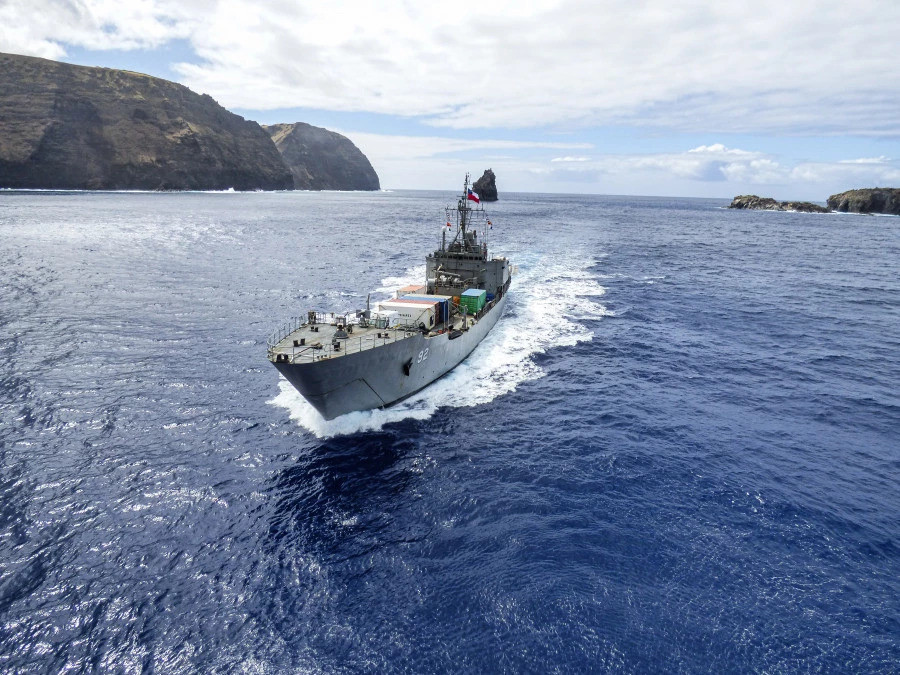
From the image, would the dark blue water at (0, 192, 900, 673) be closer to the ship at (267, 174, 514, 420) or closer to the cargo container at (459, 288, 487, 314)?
the ship at (267, 174, 514, 420)

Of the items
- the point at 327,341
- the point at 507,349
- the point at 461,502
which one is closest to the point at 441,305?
the point at 507,349

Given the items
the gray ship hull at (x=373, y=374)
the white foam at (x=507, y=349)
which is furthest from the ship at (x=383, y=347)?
the white foam at (x=507, y=349)

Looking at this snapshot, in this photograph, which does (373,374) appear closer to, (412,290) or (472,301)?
(472,301)

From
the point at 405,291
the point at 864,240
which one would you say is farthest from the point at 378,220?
the point at 864,240

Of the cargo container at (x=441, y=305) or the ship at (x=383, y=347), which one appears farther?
the cargo container at (x=441, y=305)

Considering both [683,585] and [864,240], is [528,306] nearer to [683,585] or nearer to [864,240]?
[683,585]

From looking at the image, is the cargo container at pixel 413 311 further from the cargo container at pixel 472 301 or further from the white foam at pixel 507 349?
the cargo container at pixel 472 301

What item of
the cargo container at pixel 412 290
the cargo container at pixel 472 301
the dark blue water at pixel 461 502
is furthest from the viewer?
the cargo container at pixel 412 290
